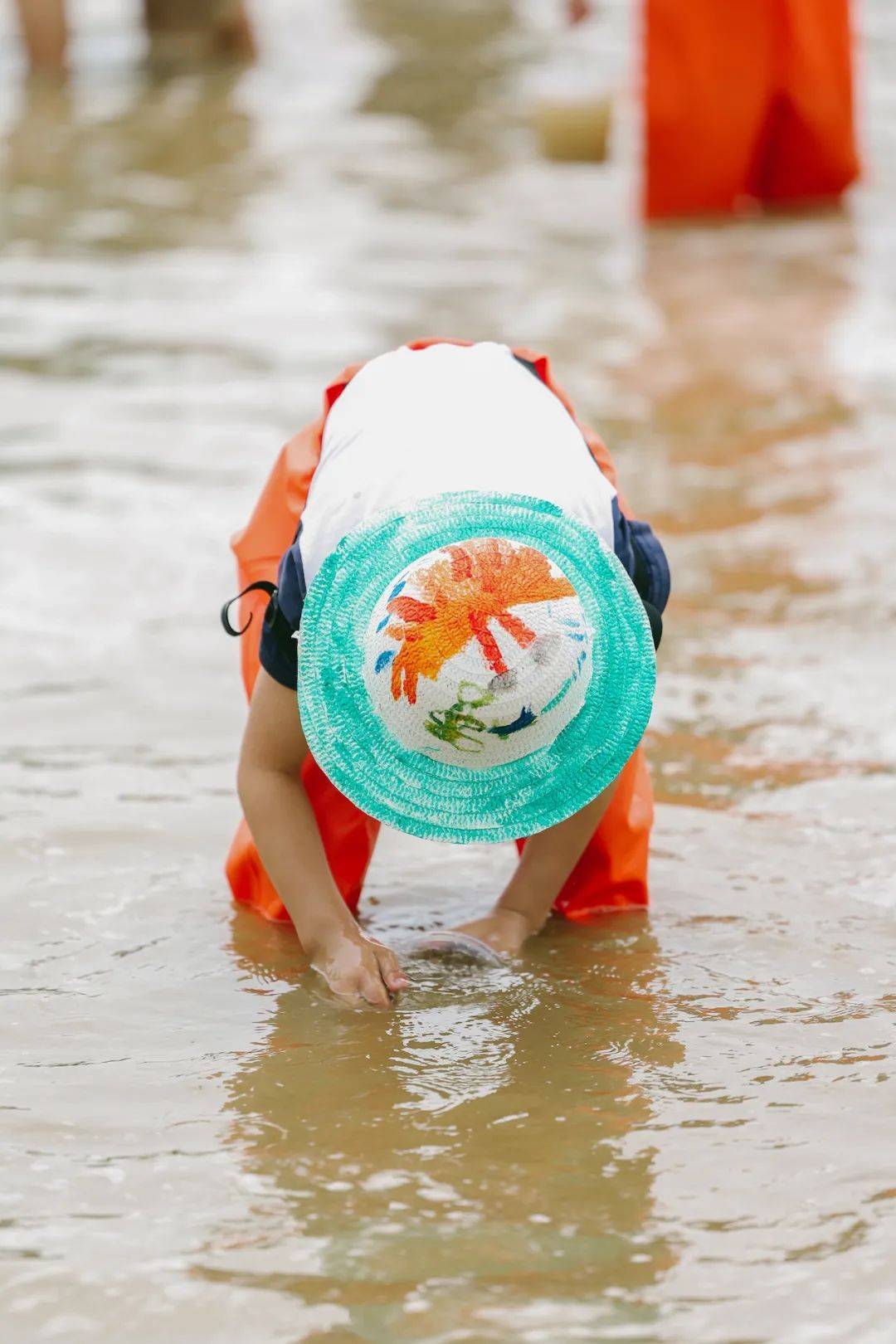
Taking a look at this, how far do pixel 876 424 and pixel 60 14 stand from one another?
18.8 ft

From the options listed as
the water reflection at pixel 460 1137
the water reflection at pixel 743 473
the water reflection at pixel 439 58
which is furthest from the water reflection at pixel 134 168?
the water reflection at pixel 460 1137

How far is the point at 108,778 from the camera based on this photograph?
2.88 m

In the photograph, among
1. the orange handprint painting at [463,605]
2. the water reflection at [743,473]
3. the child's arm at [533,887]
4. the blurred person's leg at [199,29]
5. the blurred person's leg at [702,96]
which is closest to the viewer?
the orange handprint painting at [463,605]

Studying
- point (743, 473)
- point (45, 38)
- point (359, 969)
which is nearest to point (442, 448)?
point (359, 969)

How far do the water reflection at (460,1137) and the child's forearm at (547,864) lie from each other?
0.06m

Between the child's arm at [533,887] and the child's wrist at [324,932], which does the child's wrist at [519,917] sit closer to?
the child's arm at [533,887]

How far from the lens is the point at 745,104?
20.7 ft

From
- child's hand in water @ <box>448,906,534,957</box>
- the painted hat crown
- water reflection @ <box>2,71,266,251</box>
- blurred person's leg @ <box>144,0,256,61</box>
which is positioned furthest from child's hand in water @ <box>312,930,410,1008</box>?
blurred person's leg @ <box>144,0,256,61</box>

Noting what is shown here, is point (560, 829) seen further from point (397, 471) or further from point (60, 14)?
point (60, 14)

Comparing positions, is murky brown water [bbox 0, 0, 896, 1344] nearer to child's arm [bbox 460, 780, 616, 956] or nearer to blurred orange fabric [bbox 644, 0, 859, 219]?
child's arm [bbox 460, 780, 616, 956]

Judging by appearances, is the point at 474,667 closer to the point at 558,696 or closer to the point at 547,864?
the point at 558,696

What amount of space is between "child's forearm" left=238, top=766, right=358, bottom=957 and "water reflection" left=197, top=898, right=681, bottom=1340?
8 cm

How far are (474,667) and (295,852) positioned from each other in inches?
18.0

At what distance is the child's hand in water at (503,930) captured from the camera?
7.76ft
